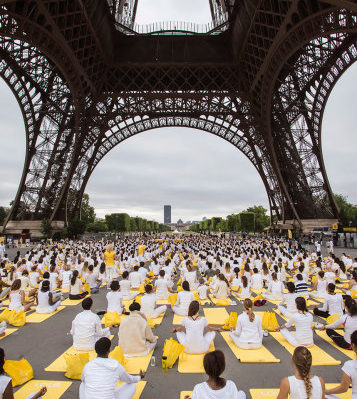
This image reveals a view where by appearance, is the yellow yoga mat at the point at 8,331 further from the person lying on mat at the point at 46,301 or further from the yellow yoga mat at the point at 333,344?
the yellow yoga mat at the point at 333,344

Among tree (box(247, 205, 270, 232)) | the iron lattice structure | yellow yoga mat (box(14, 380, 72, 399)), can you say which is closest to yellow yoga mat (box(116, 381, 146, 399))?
yellow yoga mat (box(14, 380, 72, 399))

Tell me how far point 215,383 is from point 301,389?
100 centimetres

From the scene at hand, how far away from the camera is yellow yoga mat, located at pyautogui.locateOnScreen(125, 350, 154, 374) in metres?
5.98

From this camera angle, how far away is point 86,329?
6.79 m

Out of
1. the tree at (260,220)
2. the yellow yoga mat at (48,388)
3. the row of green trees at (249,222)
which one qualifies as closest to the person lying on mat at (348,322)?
the yellow yoga mat at (48,388)

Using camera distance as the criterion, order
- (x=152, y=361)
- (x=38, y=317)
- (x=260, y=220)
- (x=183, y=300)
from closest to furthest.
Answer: (x=152, y=361), (x=183, y=300), (x=38, y=317), (x=260, y=220)

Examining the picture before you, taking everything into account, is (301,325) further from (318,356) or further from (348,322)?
(348,322)

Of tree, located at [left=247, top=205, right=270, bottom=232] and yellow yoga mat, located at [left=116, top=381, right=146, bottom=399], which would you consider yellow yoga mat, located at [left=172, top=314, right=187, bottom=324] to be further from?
tree, located at [left=247, top=205, right=270, bottom=232]

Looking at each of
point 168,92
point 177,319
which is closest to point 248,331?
point 177,319

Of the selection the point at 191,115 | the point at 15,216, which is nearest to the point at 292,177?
the point at 191,115

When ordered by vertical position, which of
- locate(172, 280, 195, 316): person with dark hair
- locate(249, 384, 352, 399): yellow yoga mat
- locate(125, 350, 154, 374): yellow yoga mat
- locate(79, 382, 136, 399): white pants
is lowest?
locate(125, 350, 154, 374): yellow yoga mat

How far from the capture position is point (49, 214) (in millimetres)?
42938

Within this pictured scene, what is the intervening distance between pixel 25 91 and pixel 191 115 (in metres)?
24.4

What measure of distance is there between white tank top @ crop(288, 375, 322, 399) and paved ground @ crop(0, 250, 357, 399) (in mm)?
2003
